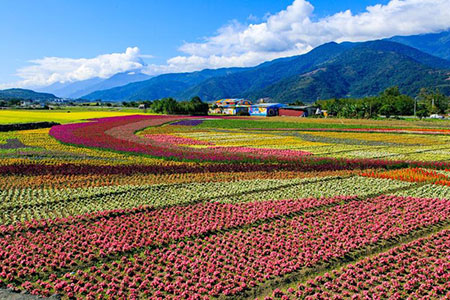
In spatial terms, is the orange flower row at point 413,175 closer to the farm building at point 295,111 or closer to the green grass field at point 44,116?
the green grass field at point 44,116

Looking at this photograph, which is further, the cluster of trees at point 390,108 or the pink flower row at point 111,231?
the cluster of trees at point 390,108

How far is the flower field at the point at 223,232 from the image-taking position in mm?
9188

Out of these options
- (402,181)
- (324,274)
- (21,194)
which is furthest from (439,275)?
(21,194)

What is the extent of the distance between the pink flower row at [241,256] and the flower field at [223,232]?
0.04m

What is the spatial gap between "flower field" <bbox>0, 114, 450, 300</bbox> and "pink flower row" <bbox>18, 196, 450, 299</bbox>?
36 mm

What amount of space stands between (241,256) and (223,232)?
2.13 meters

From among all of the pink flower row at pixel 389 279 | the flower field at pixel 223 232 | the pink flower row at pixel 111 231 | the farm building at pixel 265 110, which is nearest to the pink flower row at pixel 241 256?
the flower field at pixel 223 232

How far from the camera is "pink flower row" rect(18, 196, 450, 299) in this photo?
9016mm

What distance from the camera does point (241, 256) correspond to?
10.7 metres

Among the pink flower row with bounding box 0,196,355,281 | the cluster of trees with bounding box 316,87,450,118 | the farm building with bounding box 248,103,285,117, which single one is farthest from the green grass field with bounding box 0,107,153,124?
the cluster of trees with bounding box 316,87,450,118

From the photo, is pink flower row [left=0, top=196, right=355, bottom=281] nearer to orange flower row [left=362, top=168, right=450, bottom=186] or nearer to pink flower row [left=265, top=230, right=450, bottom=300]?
pink flower row [left=265, top=230, right=450, bottom=300]

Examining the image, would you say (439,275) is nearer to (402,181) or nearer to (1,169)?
(402,181)

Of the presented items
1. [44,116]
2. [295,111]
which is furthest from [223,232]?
[295,111]

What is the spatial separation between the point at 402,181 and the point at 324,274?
12.3 metres
